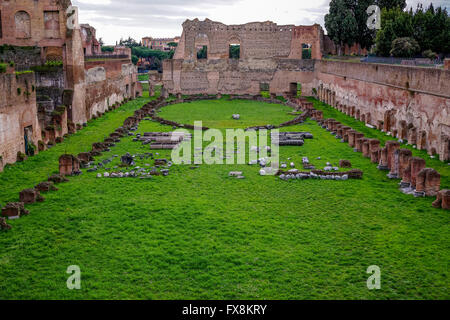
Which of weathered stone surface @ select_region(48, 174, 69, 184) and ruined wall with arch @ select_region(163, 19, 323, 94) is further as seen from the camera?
ruined wall with arch @ select_region(163, 19, 323, 94)

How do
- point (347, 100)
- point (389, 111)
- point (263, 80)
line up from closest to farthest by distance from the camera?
point (389, 111) → point (347, 100) → point (263, 80)

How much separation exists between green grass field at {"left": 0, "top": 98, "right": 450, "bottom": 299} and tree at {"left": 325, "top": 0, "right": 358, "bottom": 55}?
87.0ft

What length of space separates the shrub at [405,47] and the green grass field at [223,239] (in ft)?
51.5

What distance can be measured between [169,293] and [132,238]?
250cm

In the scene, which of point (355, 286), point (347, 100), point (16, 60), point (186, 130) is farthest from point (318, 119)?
point (355, 286)

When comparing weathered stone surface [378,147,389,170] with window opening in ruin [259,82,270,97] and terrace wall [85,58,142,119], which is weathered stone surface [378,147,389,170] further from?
window opening in ruin [259,82,270,97]

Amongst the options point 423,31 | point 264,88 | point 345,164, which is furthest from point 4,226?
point 264,88

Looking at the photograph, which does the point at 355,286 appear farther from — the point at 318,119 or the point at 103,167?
the point at 318,119

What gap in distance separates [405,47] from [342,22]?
11544 millimetres

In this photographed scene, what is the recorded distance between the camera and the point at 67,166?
1486cm

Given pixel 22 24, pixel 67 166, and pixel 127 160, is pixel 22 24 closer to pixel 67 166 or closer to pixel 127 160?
pixel 127 160

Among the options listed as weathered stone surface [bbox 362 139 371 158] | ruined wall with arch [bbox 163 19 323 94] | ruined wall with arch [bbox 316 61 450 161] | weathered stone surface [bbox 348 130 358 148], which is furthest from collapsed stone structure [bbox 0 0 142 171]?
ruined wall with arch [bbox 316 61 450 161]

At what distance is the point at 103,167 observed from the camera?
15.7 metres

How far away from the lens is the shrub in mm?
28792
